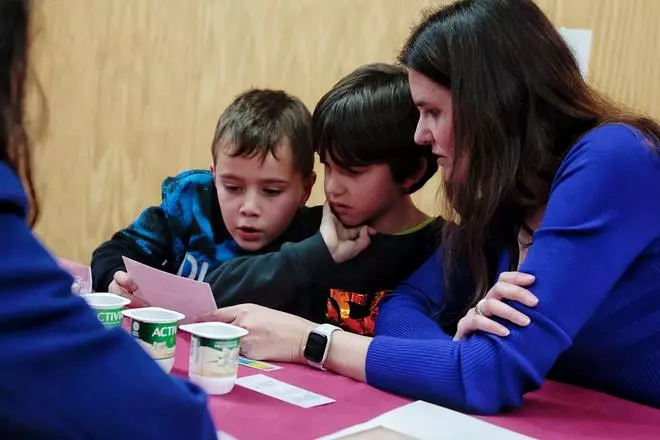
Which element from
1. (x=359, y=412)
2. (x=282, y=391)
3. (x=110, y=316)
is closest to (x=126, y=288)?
(x=110, y=316)

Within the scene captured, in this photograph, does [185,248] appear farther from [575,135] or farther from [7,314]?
[7,314]

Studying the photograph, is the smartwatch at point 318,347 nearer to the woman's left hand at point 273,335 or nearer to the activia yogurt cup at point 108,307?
the woman's left hand at point 273,335

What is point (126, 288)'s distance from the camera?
1.42 meters

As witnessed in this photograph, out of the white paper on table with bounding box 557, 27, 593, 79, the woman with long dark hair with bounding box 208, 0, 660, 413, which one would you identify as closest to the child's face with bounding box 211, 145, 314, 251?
the woman with long dark hair with bounding box 208, 0, 660, 413

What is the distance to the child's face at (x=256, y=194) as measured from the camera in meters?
1.51

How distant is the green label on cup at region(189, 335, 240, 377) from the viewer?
0.95 metres

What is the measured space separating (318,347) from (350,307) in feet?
1.02

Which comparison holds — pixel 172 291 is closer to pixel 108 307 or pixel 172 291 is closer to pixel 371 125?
pixel 108 307

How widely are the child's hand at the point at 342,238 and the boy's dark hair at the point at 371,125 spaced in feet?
0.39

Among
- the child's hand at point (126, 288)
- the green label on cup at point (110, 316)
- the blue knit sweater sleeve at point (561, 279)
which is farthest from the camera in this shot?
the child's hand at point (126, 288)

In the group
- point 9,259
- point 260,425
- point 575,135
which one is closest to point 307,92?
point 575,135

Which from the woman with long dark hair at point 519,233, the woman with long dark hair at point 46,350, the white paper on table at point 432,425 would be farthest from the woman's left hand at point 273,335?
the woman with long dark hair at point 46,350

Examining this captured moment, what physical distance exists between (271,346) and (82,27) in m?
2.12

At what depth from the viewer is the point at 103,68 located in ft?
9.15
